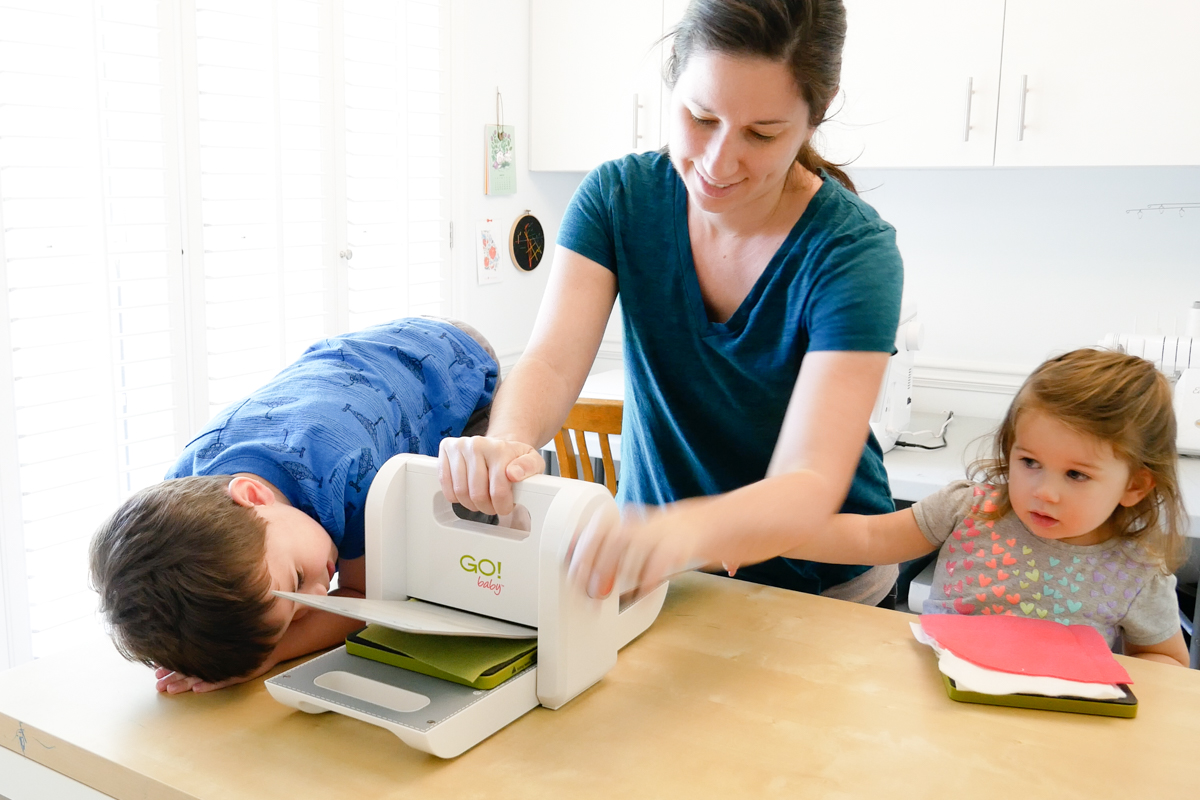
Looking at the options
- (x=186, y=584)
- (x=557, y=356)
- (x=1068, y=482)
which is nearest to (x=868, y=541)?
(x=1068, y=482)

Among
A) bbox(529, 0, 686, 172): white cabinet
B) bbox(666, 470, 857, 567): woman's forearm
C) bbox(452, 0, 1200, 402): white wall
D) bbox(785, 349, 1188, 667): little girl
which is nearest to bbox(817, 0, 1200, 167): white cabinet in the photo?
bbox(452, 0, 1200, 402): white wall

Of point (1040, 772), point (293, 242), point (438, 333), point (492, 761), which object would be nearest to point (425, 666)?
point (492, 761)

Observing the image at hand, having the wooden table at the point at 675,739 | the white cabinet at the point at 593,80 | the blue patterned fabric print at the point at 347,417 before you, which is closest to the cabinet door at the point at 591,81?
the white cabinet at the point at 593,80

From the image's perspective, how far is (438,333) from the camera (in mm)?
1491

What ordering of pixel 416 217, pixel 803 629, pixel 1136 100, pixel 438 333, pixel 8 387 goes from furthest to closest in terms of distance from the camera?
pixel 416 217, pixel 1136 100, pixel 8 387, pixel 438 333, pixel 803 629

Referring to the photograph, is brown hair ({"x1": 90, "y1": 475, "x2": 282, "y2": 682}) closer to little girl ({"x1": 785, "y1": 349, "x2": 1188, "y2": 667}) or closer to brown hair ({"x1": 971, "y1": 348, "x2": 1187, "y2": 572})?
little girl ({"x1": 785, "y1": 349, "x2": 1188, "y2": 667})

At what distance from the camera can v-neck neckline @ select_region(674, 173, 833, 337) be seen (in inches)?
46.1

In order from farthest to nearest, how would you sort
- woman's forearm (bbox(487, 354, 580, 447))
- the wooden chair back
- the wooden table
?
the wooden chair back → woman's forearm (bbox(487, 354, 580, 447)) → the wooden table

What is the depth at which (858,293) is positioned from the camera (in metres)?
1.08

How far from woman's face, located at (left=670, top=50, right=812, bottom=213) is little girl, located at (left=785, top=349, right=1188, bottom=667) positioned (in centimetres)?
44

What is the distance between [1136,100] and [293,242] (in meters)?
2.04

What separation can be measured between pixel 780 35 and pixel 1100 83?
1741 millimetres

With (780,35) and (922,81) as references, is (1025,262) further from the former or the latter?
(780,35)

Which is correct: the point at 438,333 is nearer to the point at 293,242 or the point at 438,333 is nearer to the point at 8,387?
the point at 8,387
